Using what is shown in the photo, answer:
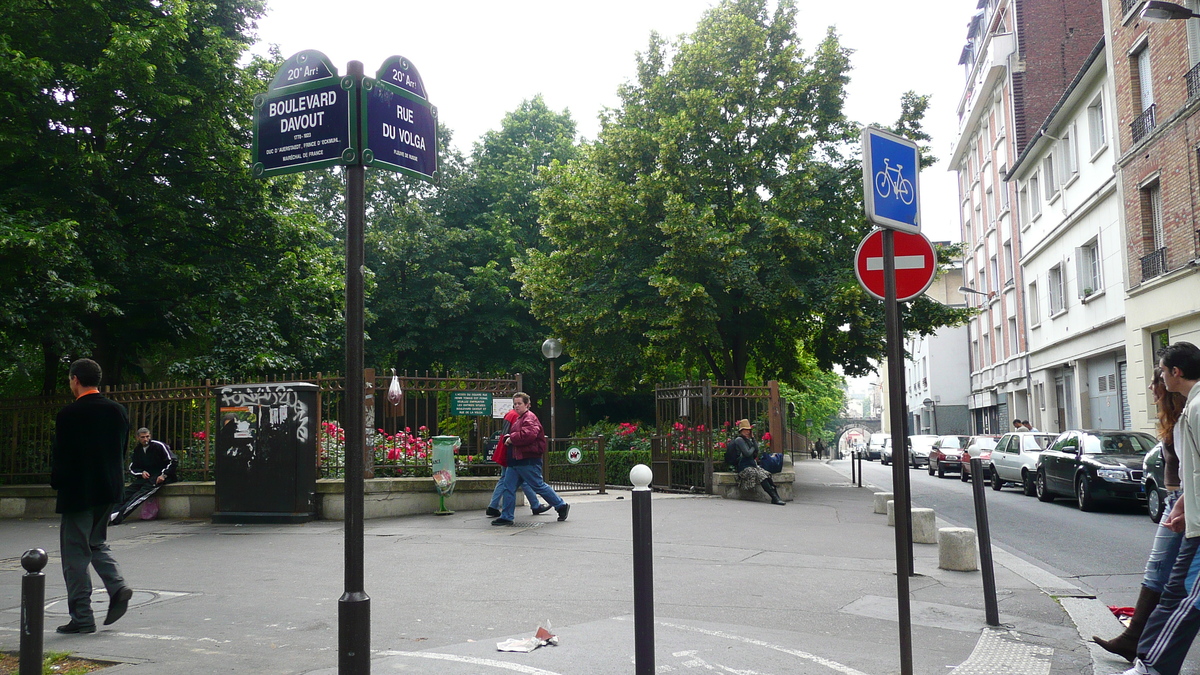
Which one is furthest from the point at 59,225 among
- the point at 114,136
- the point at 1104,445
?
the point at 1104,445

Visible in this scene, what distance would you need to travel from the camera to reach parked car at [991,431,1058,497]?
20.7 m

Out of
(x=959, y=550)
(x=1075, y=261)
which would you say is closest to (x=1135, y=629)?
(x=959, y=550)

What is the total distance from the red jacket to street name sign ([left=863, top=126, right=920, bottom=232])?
23.7ft

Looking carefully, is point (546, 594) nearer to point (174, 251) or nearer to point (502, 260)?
point (174, 251)

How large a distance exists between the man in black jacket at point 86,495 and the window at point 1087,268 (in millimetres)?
30098

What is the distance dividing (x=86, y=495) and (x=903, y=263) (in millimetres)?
5816

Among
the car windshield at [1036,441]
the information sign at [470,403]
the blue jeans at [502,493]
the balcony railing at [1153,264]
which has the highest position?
the balcony railing at [1153,264]

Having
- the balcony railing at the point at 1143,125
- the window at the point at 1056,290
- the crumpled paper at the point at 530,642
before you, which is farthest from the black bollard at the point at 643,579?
the window at the point at 1056,290

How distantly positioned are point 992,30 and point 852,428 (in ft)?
314

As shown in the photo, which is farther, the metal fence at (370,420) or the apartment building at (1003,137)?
the apartment building at (1003,137)

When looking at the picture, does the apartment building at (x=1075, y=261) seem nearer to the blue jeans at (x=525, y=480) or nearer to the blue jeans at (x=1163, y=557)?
the blue jeans at (x=525, y=480)

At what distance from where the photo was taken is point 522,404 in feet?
40.3

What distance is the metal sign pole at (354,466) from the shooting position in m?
4.23

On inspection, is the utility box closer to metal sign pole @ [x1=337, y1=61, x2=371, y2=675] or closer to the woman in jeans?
metal sign pole @ [x1=337, y1=61, x2=371, y2=675]
